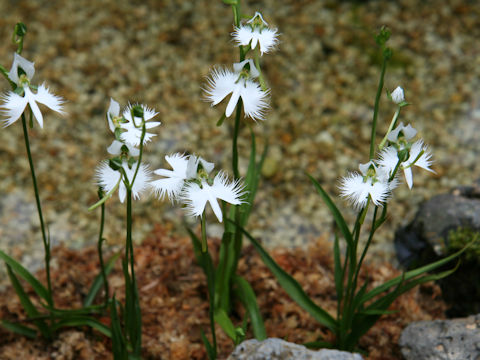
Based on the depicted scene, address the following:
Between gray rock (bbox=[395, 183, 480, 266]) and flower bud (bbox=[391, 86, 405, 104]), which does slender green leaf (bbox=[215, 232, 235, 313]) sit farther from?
gray rock (bbox=[395, 183, 480, 266])

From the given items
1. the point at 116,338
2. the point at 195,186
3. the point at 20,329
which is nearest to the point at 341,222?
the point at 195,186

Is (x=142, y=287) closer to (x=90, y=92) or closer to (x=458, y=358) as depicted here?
(x=458, y=358)

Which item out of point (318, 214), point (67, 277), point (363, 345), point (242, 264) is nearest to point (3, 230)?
point (67, 277)

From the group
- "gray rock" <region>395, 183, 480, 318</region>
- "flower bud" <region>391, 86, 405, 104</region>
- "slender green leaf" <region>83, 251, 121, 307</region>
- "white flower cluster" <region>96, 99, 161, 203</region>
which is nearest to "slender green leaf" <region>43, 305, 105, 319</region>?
"slender green leaf" <region>83, 251, 121, 307</region>

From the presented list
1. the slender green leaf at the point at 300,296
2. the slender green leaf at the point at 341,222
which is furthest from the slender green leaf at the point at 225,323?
the slender green leaf at the point at 341,222

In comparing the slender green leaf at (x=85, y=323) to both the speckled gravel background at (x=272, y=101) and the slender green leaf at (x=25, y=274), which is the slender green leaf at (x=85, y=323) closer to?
the slender green leaf at (x=25, y=274)
